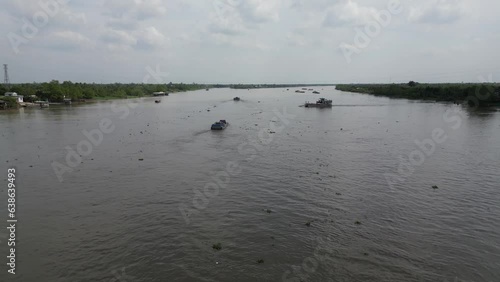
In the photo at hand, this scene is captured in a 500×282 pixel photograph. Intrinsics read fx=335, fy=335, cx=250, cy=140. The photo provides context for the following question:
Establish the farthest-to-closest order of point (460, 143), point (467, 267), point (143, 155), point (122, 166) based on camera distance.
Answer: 1. point (460, 143)
2. point (143, 155)
3. point (122, 166)
4. point (467, 267)

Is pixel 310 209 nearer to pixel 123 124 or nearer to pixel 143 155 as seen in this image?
pixel 143 155

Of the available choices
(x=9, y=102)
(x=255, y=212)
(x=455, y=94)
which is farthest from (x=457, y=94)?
(x=9, y=102)

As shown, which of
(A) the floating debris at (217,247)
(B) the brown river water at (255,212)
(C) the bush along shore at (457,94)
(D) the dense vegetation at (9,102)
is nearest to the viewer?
(B) the brown river water at (255,212)

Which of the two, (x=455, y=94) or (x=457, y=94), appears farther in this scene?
(x=455, y=94)

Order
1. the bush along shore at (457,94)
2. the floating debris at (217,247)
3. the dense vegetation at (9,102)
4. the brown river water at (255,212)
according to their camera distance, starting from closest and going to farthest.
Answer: the brown river water at (255,212) < the floating debris at (217,247) < the dense vegetation at (9,102) < the bush along shore at (457,94)

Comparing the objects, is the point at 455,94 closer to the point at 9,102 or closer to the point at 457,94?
the point at 457,94

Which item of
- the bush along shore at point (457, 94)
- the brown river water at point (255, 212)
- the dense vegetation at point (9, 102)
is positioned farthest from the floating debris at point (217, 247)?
the bush along shore at point (457, 94)

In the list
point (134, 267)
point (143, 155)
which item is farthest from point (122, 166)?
point (134, 267)

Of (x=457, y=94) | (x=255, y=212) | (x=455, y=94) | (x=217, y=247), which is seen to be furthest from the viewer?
(x=455, y=94)

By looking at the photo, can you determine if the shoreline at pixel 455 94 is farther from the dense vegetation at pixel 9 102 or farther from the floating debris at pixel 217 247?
the dense vegetation at pixel 9 102
